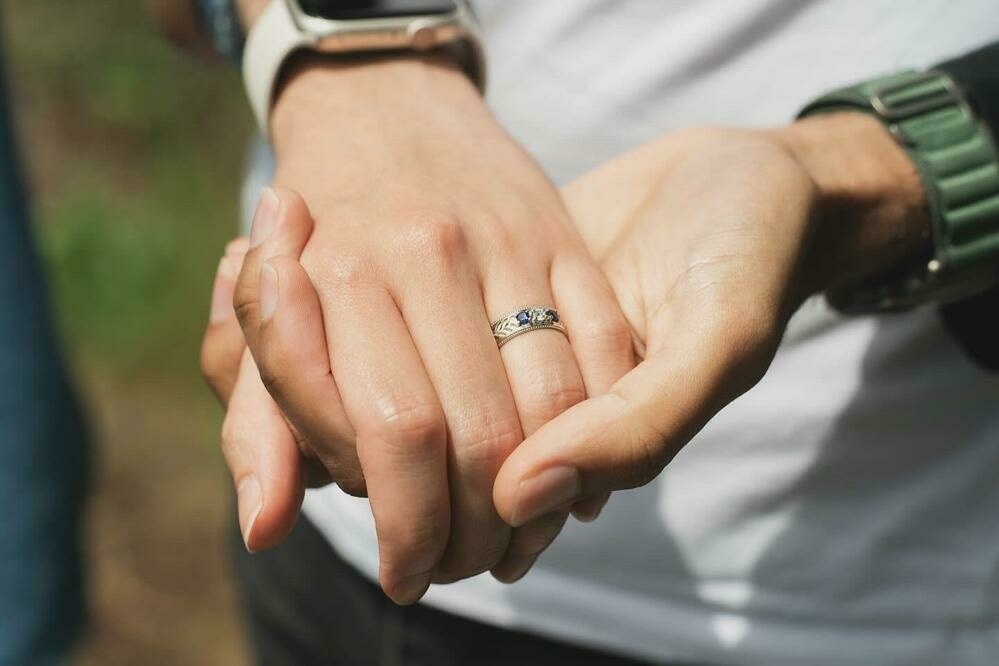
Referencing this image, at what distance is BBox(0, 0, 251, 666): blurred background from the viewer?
6.70 feet

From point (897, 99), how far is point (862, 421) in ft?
0.86

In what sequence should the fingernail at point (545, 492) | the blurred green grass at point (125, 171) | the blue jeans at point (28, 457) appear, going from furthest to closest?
1. the blurred green grass at point (125, 171)
2. the blue jeans at point (28, 457)
3. the fingernail at point (545, 492)

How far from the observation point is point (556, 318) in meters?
0.67

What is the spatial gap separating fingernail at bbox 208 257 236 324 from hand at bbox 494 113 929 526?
0.26 metres

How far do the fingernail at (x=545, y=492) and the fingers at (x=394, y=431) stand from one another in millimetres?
51

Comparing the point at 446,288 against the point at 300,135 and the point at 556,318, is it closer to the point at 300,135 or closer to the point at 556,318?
the point at 556,318

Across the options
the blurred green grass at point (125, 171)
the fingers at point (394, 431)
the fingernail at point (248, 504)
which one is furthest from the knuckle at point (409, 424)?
the blurred green grass at point (125, 171)

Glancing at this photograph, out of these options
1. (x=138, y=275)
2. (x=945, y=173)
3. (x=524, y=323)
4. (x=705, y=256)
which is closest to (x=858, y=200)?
(x=945, y=173)

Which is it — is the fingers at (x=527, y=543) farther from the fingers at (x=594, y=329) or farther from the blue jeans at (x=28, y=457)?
the blue jeans at (x=28, y=457)

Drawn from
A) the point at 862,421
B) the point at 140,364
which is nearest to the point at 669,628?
the point at 862,421

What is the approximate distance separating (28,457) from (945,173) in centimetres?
114

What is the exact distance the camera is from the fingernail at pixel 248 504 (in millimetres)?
636

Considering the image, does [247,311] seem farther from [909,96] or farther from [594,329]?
[909,96]

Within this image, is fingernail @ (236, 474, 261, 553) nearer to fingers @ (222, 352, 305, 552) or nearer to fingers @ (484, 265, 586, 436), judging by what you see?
fingers @ (222, 352, 305, 552)
